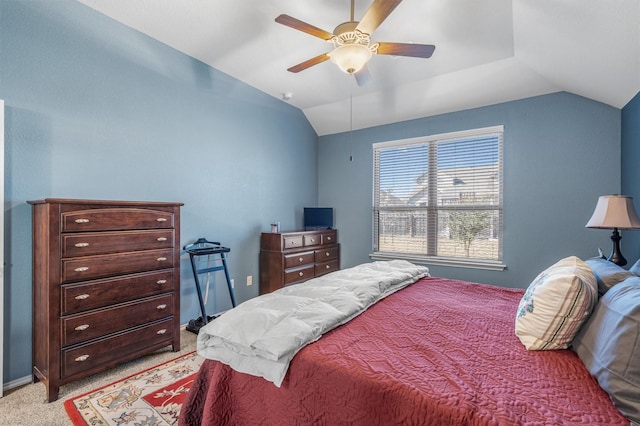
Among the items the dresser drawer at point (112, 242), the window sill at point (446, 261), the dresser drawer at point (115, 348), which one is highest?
the dresser drawer at point (112, 242)

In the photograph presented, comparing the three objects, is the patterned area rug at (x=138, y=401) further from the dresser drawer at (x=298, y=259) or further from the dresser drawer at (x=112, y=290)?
the dresser drawer at (x=298, y=259)

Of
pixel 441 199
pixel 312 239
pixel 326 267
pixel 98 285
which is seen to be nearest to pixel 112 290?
pixel 98 285

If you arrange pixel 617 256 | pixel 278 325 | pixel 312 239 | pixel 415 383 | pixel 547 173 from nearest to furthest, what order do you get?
pixel 415 383, pixel 278 325, pixel 617 256, pixel 547 173, pixel 312 239

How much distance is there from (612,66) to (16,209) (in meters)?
4.52

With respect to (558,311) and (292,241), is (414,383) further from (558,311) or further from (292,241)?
(292,241)

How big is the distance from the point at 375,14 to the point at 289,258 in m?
2.81

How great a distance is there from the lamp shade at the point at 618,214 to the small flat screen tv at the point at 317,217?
306 cm

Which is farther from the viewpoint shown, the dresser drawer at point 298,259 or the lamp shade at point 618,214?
the dresser drawer at point 298,259

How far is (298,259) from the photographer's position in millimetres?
4016

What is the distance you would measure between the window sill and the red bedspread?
7.52 feet

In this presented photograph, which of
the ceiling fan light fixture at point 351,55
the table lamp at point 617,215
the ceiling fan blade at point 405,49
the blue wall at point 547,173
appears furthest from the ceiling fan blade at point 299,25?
the blue wall at point 547,173

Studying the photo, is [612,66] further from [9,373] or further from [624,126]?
[9,373]

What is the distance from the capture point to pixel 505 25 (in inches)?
97.7

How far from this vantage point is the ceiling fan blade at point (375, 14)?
1.76 m
